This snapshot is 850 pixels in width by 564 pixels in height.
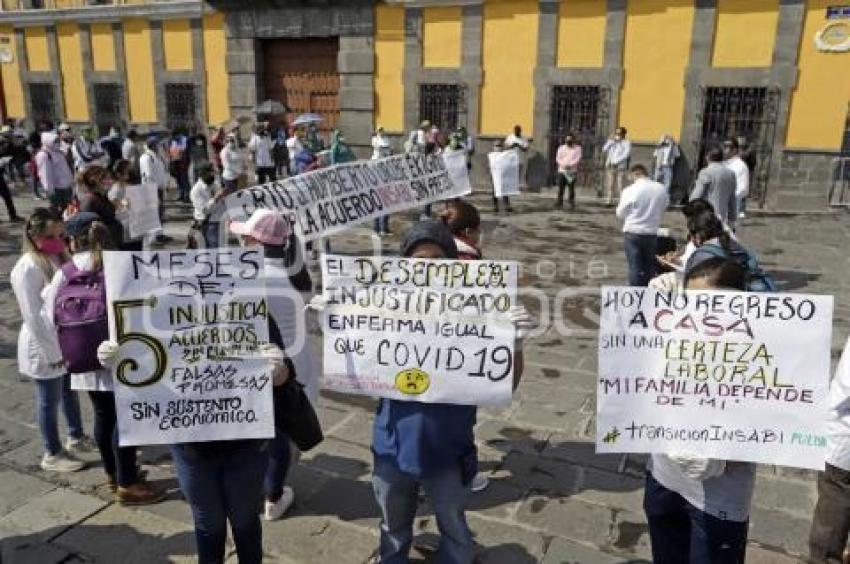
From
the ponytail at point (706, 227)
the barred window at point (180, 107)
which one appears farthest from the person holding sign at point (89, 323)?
the barred window at point (180, 107)

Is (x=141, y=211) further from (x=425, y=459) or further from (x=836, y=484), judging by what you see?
(x=836, y=484)

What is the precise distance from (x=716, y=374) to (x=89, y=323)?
9.87 ft

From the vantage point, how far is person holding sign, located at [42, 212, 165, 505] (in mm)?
3490

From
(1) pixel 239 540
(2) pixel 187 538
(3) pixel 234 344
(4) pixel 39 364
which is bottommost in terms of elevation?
(2) pixel 187 538

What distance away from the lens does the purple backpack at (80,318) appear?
3.48 meters

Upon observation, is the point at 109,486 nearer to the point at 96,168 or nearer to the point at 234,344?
the point at 234,344

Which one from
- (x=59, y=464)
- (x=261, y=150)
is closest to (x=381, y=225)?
(x=261, y=150)

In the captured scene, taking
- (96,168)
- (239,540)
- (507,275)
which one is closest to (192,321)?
(239,540)

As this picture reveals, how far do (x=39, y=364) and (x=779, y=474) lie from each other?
463 centimetres

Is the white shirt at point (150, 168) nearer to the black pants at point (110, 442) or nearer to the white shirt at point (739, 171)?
the black pants at point (110, 442)

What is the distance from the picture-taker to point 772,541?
3.61 metres

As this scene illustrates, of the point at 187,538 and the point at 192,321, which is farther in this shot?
the point at 187,538

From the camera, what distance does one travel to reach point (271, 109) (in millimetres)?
17891

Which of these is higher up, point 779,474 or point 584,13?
point 584,13
